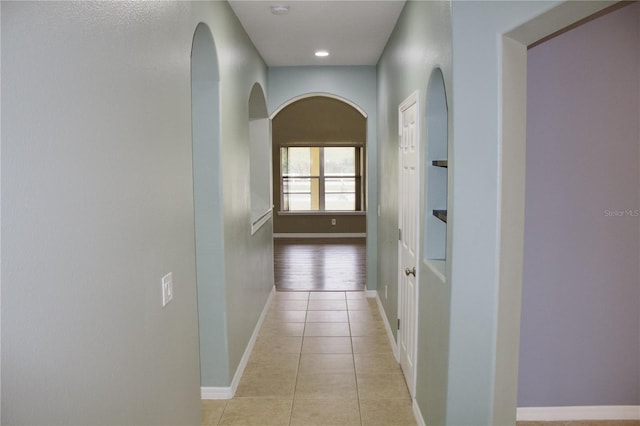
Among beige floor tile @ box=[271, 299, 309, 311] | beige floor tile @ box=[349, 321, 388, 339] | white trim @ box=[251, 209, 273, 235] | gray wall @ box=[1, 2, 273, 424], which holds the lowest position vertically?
beige floor tile @ box=[349, 321, 388, 339]

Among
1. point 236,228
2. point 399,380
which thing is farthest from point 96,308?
point 399,380

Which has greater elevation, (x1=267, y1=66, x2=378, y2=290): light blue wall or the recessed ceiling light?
the recessed ceiling light

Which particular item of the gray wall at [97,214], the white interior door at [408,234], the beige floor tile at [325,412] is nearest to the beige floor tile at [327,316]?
the white interior door at [408,234]

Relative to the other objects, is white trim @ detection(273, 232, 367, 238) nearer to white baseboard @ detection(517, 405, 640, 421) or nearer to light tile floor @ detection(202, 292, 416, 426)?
light tile floor @ detection(202, 292, 416, 426)

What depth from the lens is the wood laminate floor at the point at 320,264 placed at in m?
7.20

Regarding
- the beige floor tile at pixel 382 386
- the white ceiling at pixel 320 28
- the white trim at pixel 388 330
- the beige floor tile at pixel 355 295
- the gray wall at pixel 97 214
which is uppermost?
the white ceiling at pixel 320 28

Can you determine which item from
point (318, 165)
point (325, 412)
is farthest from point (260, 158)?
point (318, 165)

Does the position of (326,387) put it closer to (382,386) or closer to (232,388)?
(382,386)

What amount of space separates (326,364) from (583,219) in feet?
7.36

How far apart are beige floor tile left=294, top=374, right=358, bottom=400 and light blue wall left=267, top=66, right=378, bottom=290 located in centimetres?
275

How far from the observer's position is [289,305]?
20.2ft

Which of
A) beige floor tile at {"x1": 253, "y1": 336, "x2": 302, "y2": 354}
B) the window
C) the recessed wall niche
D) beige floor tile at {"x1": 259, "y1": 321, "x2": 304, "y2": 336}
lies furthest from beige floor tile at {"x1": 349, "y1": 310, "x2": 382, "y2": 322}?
the window

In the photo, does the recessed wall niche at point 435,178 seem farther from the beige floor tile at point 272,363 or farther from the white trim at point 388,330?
the beige floor tile at point 272,363

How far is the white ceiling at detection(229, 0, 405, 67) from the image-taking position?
3.85 metres
